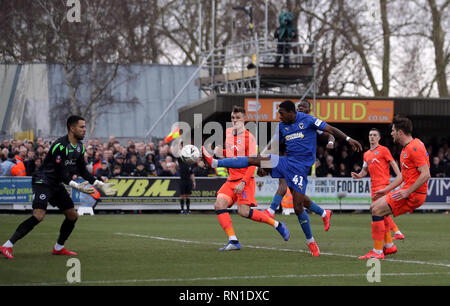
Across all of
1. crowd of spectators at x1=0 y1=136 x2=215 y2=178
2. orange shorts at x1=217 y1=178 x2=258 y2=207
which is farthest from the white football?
crowd of spectators at x1=0 y1=136 x2=215 y2=178

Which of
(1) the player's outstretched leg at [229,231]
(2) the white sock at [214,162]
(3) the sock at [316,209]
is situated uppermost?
(2) the white sock at [214,162]

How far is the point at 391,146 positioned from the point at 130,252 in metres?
24.4

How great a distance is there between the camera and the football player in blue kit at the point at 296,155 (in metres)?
12.2

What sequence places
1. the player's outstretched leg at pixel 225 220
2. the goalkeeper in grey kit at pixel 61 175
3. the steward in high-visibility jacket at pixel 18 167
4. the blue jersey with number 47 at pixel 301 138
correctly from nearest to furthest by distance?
the goalkeeper in grey kit at pixel 61 175, the blue jersey with number 47 at pixel 301 138, the player's outstretched leg at pixel 225 220, the steward in high-visibility jacket at pixel 18 167

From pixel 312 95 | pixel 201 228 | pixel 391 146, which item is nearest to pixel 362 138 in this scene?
pixel 391 146

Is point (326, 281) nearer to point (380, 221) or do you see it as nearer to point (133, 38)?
point (380, 221)

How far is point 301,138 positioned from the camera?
40.8 feet

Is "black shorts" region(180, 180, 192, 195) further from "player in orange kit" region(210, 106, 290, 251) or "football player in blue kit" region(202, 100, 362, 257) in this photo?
"football player in blue kit" region(202, 100, 362, 257)

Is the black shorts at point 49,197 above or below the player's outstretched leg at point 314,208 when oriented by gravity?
above

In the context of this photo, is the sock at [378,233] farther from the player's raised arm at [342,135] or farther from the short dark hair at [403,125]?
the short dark hair at [403,125]

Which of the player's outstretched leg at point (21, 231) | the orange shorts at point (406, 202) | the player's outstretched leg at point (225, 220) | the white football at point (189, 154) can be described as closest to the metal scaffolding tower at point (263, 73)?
the player's outstretched leg at point (225, 220)

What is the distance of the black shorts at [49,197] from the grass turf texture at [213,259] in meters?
0.79

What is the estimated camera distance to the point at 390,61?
47000mm

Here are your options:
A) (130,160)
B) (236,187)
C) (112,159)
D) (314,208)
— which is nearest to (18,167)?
(112,159)
